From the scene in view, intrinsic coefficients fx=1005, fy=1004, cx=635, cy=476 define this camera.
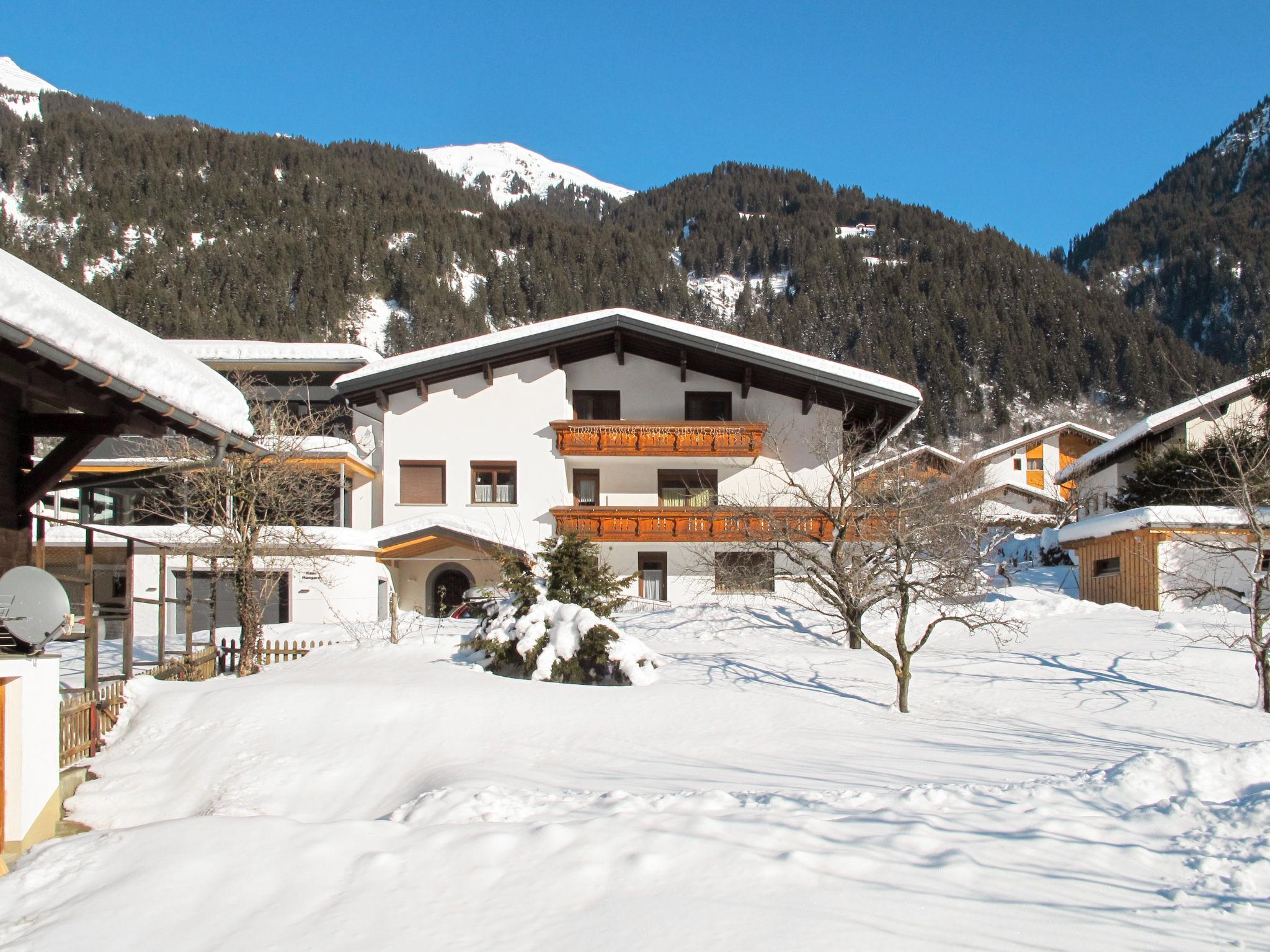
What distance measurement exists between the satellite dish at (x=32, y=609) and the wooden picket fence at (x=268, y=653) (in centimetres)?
1215

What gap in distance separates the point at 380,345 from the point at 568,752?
94026mm

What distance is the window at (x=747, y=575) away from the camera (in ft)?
87.0

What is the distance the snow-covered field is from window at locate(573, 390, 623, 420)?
1738cm

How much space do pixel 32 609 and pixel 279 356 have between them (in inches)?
1187

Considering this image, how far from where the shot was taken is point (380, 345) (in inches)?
3922

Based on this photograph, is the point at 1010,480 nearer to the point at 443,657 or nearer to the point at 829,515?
the point at 829,515

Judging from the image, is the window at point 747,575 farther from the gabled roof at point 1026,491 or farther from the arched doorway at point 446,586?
the gabled roof at point 1026,491

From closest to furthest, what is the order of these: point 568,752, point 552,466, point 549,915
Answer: point 549,915
point 568,752
point 552,466

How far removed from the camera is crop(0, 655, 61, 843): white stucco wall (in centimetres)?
605

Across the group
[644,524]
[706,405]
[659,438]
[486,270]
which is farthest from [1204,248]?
[644,524]

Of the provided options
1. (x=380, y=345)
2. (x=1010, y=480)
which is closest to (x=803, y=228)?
(x=380, y=345)

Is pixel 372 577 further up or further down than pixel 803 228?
further down

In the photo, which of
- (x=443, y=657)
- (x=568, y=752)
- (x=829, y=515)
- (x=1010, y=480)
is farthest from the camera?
(x=1010, y=480)

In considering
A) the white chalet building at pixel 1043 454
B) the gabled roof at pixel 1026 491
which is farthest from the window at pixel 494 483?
the white chalet building at pixel 1043 454
